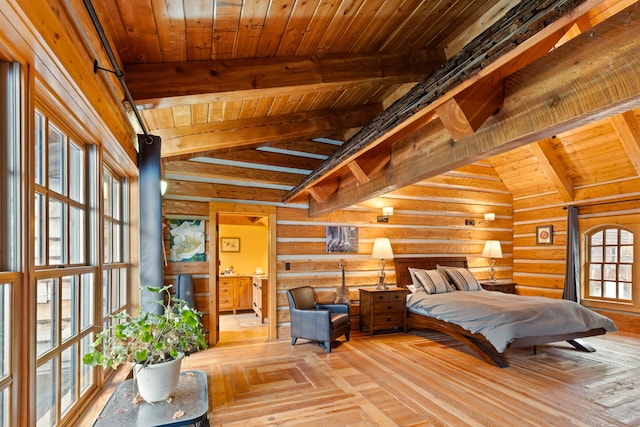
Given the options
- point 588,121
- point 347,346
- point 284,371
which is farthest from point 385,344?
point 588,121

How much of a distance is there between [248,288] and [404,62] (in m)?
6.22

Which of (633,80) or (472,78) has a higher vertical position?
(472,78)

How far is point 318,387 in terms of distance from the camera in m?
3.48

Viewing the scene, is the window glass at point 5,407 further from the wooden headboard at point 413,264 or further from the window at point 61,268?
the wooden headboard at point 413,264

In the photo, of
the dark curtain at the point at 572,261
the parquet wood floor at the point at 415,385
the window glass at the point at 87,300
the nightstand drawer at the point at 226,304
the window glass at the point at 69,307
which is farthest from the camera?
the nightstand drawer at the point at 226,304

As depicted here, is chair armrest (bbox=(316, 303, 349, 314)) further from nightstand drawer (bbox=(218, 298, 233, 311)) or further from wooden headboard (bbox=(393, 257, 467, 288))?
nightstand drawer (bbox=(218, 298, 233, 311))

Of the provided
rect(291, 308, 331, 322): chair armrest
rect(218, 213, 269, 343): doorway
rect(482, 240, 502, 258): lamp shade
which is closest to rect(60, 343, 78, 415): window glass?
rect(291, 308, 331, 322): chair armrest

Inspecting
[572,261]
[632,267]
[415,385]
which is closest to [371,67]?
[415,385]

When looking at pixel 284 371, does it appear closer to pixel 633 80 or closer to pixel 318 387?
pixel 318 387

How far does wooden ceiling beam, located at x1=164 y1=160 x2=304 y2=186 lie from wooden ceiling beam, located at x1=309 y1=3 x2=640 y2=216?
327 cm

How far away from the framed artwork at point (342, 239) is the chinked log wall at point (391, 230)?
90 mm

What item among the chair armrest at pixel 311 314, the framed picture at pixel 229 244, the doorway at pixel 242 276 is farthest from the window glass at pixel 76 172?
the framed picture at pixel 229 244

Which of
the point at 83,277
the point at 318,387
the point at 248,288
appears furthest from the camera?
the point at 248,288

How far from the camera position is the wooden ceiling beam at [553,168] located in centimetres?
576
